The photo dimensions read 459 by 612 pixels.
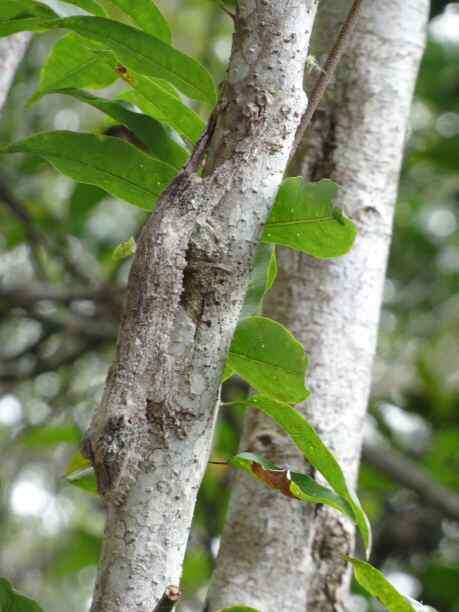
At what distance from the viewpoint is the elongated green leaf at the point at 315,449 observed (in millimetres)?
805

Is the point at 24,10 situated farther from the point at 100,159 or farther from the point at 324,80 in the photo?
the point at 324,80

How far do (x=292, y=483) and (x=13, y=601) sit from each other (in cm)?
24

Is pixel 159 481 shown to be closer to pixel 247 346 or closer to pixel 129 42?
pixel 247 346

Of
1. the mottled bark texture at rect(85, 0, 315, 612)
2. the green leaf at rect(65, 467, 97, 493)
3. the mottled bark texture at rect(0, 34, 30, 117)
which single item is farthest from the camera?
the mottled bark texture at rect(0, 34, 30, 117)

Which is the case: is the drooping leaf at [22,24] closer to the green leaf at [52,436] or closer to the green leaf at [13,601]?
the green leaf at [13,601]

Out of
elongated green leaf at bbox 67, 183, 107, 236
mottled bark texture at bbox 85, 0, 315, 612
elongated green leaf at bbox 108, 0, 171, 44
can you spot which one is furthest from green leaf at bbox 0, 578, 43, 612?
elongated green leaf at bbox 67, 183, 107, 236

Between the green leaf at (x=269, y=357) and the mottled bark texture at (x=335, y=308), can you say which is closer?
the green leaf at (x=269, y=357)

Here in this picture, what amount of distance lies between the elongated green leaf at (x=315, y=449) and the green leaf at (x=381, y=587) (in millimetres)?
21

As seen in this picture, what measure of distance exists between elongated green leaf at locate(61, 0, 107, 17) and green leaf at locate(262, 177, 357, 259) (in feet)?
0.91

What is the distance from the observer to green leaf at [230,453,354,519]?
80 cm

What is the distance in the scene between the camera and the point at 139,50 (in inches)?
34.2

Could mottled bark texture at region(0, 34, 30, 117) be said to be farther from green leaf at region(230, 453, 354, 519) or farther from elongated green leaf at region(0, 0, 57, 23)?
green leaf at region(230, 453, 354, 519)

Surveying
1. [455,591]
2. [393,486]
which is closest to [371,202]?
[455,591]

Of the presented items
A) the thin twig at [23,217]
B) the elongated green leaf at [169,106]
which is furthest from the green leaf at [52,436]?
the elongated green leaf at [169,106]
